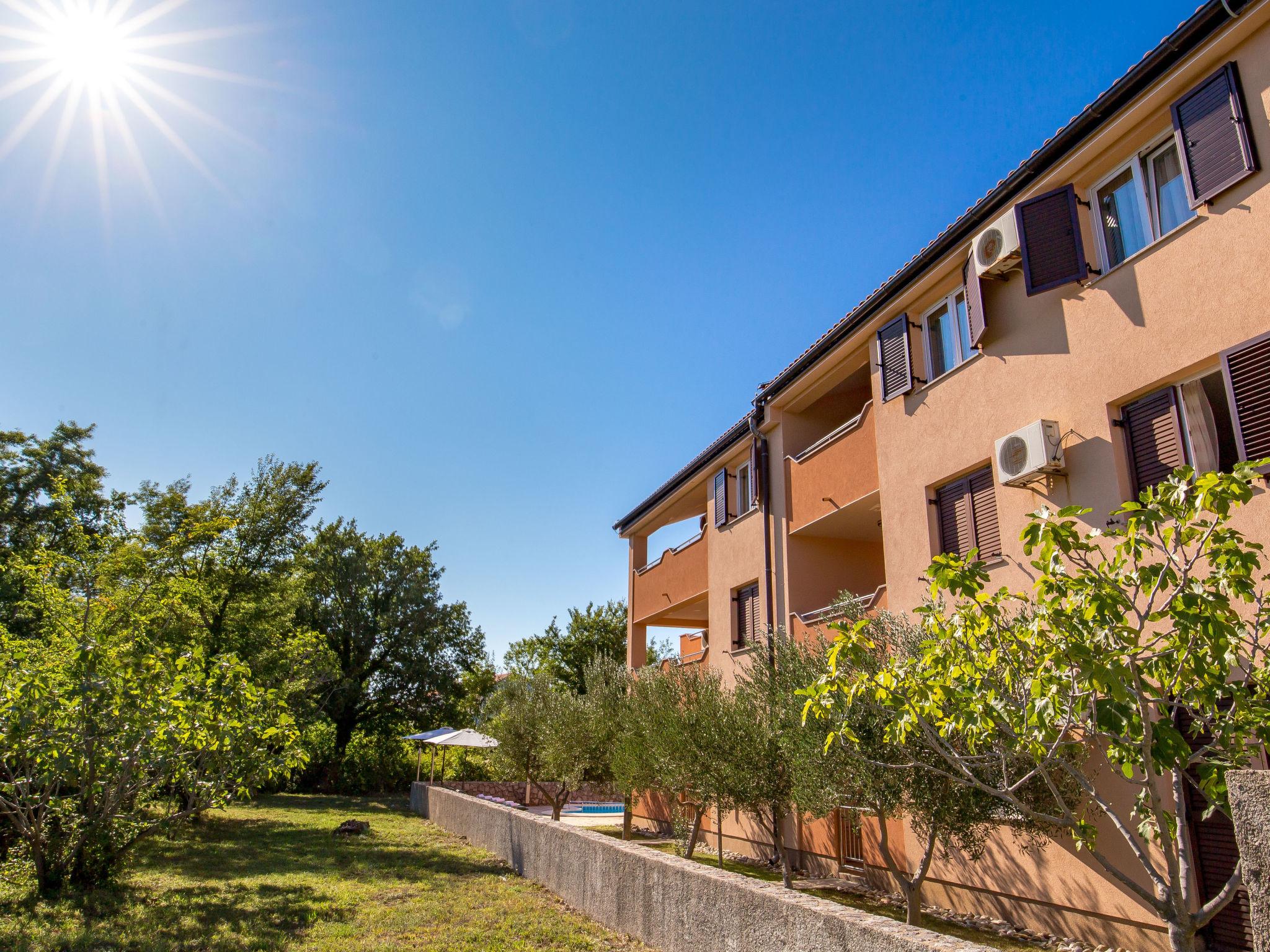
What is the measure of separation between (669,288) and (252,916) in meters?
11.6

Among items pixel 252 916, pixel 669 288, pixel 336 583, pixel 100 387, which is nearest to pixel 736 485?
pixel 669 288

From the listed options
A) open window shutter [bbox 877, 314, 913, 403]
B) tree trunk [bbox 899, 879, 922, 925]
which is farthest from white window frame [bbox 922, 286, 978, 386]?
tree trunk [bbox 899, 879, 922, 925]

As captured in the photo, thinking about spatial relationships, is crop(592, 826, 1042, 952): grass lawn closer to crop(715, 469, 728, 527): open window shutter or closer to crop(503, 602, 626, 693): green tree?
crop(715, 469, 728, 527): open window shutter

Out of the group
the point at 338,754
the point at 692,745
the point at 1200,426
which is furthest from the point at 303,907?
the point at 338,754

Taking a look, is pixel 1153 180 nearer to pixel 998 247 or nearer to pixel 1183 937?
pixel 998 247

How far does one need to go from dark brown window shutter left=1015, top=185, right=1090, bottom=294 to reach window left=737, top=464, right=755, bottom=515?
9092 millimetres

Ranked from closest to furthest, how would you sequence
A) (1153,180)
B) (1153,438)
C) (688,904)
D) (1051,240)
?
(688,904) < (1153,438) < (1153,180) < (1051,240)

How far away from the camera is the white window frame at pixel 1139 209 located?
28.1ft

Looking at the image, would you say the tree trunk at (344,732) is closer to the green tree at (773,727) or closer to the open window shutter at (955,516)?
the green tree at (773,727)

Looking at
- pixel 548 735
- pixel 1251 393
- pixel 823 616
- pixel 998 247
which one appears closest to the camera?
pixel 1251 393

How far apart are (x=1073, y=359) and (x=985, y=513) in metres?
2.41

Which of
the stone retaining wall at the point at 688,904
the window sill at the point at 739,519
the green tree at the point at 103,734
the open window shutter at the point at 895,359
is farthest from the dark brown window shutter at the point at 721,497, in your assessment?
the green tree at the point at 103,734

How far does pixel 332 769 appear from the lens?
34469 mm

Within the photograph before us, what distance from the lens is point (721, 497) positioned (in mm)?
18500
